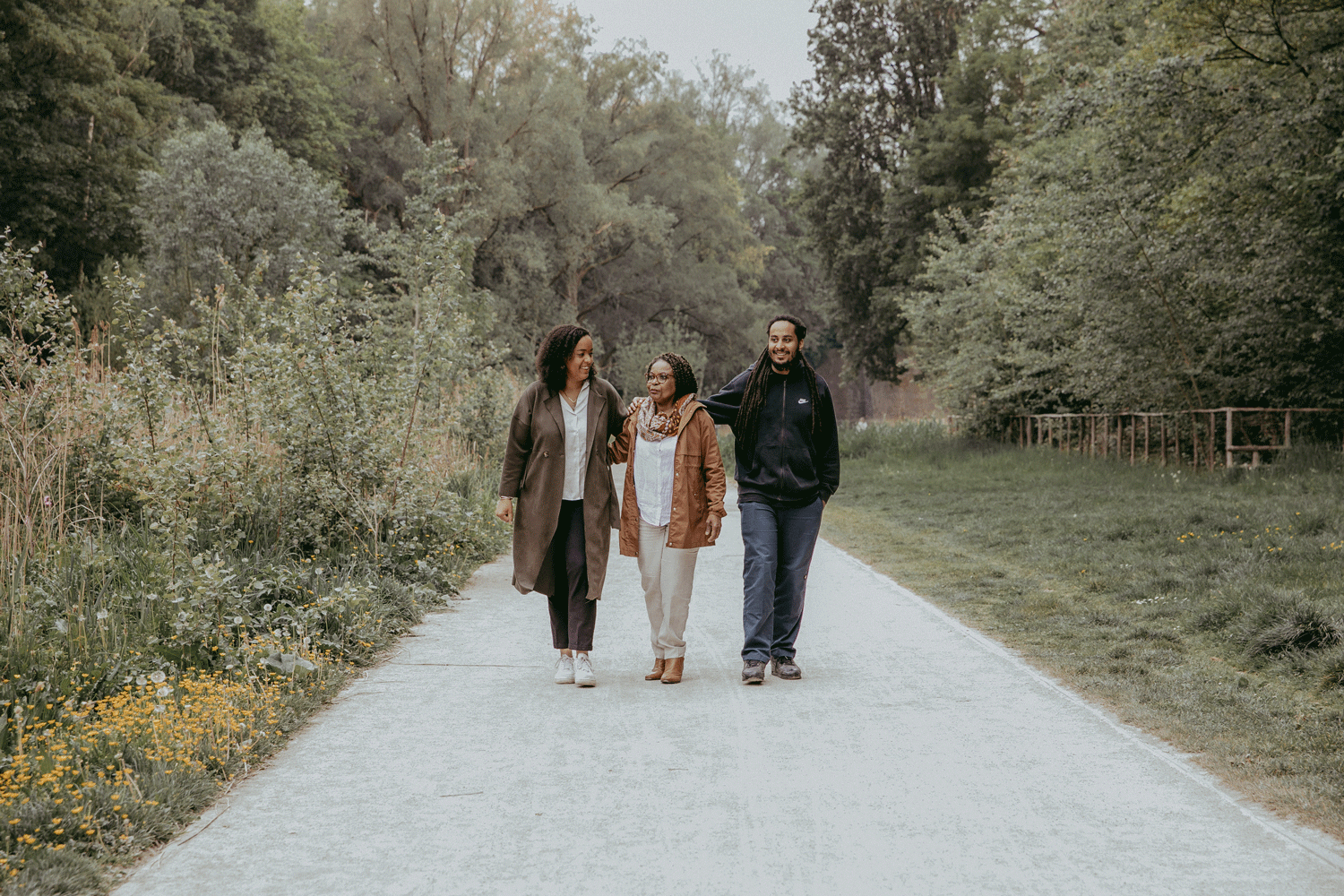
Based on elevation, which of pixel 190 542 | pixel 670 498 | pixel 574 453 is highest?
pixel 574 453

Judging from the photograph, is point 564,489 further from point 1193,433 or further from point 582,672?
point 1193,433

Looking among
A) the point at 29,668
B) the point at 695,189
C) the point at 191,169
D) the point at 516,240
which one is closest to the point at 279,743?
the point at 29,668

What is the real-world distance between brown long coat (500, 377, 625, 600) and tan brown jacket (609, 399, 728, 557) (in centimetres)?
12

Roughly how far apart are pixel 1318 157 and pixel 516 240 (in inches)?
1269

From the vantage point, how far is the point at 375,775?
4465mm

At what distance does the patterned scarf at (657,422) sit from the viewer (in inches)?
245

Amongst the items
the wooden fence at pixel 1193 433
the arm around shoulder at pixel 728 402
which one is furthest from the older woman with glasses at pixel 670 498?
the wooden fence at pixel 1193 433

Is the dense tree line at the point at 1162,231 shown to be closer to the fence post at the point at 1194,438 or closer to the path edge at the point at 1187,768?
the fence post at the point at 1194,438

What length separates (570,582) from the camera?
623 centimetres

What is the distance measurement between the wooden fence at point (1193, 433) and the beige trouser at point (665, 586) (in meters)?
14.6

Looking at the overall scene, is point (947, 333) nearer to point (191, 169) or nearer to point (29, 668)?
point (191, 169)

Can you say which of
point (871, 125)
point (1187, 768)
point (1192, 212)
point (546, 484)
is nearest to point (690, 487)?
point (546, 484)

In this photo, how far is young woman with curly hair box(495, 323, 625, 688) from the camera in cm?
616

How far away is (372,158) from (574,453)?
40761mm
